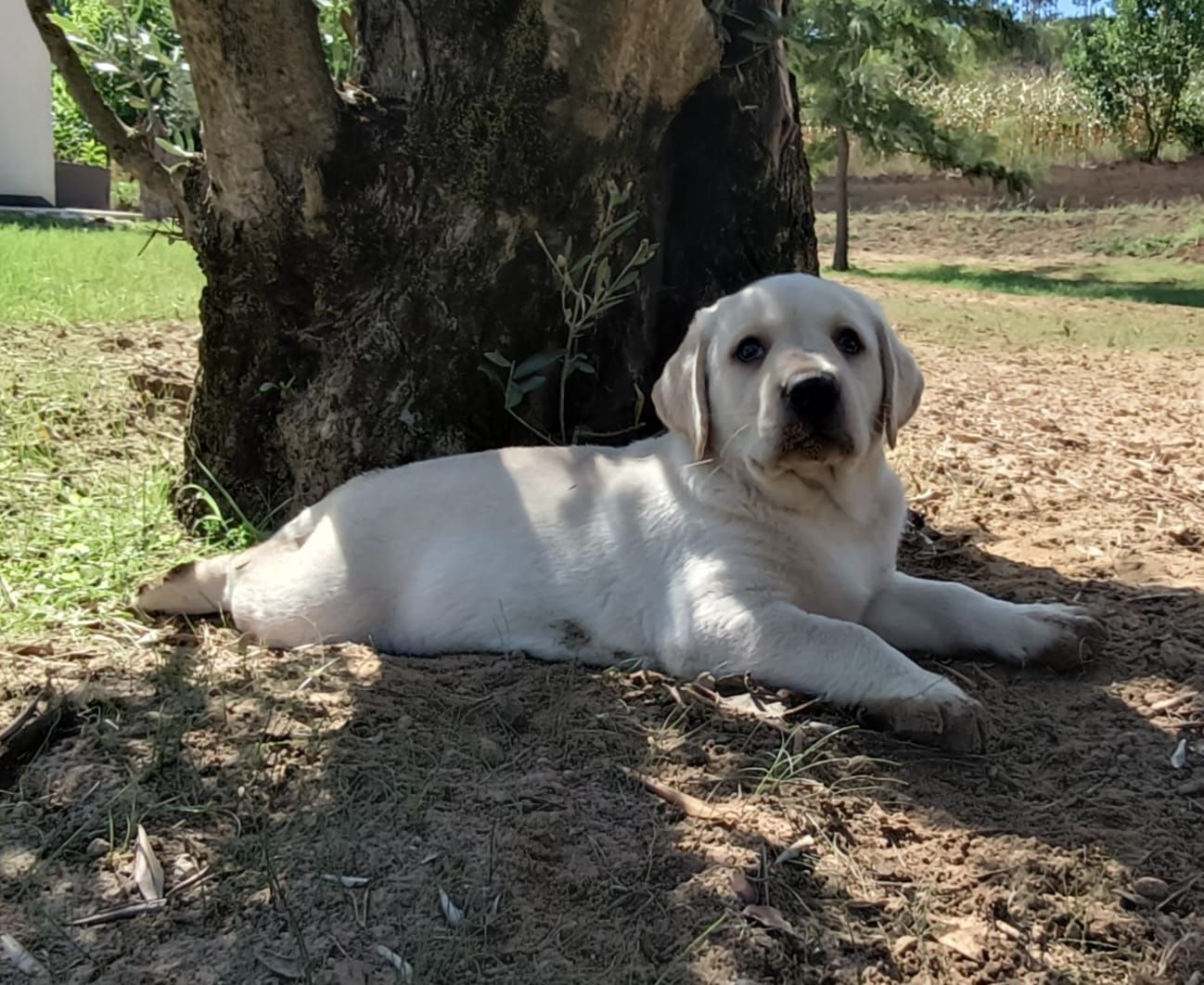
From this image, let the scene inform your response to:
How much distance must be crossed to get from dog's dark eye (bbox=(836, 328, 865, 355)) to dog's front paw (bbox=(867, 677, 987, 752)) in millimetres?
996

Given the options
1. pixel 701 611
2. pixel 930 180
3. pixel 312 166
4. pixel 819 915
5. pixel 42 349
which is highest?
pixel 930 180

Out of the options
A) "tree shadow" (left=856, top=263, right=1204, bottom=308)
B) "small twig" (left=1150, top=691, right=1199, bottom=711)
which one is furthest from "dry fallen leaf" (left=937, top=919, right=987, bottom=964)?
"tree shadow" (left=856, top=263, right=1204, bottom=308)

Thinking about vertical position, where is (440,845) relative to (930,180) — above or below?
below

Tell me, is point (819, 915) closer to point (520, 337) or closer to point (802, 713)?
point (802, 713)

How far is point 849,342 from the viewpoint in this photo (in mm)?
3508

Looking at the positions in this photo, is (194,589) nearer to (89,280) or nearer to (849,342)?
(849,342)

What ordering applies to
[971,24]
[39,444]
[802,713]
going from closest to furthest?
[802,713] → [39,444] → [971,24]

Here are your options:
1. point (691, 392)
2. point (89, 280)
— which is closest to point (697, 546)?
point (691, 392)

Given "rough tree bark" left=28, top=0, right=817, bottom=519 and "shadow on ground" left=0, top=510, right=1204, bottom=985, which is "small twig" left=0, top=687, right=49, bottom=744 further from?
"rough tree bark" left=28, top=0, right=817, bottom=519

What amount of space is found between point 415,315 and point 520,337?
1.18ft

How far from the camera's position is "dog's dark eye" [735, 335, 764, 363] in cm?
349

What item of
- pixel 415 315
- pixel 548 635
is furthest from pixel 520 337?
pixel 548 635

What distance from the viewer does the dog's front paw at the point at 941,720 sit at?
2.90m

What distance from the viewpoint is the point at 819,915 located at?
7.52ft
